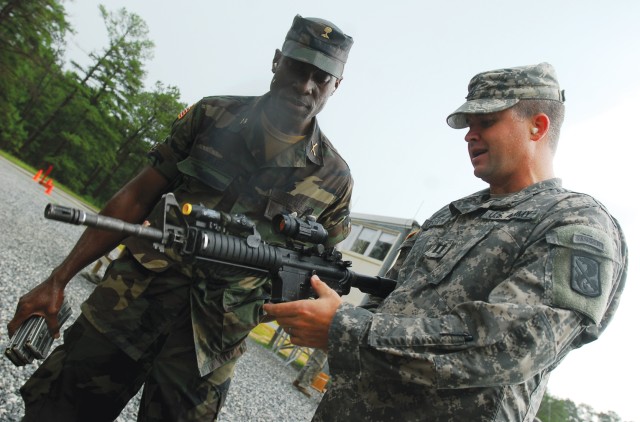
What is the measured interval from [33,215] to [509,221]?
18.2 meters

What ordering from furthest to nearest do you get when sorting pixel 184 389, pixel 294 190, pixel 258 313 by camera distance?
pixel 294 190 → pixel 258 313 → pixel 184 389

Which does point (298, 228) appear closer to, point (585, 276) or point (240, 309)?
point (240, 309)

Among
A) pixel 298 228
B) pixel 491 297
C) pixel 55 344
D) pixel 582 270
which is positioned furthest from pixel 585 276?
pixel 55 344

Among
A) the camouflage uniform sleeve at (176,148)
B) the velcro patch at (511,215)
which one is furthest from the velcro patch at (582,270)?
the camouflage uniform sleeve at (176,148)

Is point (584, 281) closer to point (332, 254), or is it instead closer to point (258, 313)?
point (332, 254)

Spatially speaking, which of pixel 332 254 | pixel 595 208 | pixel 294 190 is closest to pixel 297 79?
pixel 294 190

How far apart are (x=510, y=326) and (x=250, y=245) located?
1281 millimetres

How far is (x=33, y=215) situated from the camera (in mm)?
16281

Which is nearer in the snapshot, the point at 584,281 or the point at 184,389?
the point at 584,281

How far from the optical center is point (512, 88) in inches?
92.0

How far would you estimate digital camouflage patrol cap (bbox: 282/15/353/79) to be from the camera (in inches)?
114

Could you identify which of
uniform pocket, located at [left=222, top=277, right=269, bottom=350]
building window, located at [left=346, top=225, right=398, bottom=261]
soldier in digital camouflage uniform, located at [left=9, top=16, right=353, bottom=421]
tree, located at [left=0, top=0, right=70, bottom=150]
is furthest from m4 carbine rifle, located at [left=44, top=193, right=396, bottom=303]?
tree, located at [left=0, top=0, right=70, bottom=150]

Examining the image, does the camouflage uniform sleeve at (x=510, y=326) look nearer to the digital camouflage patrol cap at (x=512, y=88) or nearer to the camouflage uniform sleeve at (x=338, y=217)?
the digital camouflage patrol cap at (x=512, y=88)

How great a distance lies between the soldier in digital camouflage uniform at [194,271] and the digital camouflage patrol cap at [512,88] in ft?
3.25
